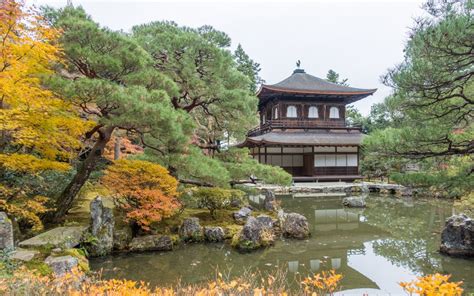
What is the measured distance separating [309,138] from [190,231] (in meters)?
13.9

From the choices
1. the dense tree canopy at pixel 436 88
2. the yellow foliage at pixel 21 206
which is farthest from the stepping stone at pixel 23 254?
the dense tree canopy at pixel 436 88

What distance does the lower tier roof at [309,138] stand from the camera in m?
18.9

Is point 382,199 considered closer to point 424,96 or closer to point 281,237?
point 281,237

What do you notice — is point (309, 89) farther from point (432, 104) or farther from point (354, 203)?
point (432, 104)

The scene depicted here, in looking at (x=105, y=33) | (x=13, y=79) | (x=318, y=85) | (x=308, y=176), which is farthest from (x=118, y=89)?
(x=318, y=85)

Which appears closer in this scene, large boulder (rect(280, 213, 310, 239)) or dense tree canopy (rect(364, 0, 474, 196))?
dense tree canopy (rect(364, 0, 474, 196))

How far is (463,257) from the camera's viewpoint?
630 centimetres

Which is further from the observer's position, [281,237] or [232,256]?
[281,237]

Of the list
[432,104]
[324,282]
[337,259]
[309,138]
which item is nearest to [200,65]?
[432,104]

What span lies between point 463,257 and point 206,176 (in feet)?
18.9

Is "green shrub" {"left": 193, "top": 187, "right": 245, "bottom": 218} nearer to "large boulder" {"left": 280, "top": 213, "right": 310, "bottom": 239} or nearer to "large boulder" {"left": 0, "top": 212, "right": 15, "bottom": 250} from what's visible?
"large boulder" {"left": 280, "top": 213, "right": 310, "bottom": 239}

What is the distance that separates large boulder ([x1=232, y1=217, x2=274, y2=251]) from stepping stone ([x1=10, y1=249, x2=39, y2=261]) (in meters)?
3.95

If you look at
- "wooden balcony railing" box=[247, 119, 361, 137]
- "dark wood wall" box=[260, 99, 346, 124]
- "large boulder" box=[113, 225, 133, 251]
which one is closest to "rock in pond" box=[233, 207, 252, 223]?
"large boulder" box=[113, 225, 133, 251]

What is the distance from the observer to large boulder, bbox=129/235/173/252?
259 inches
